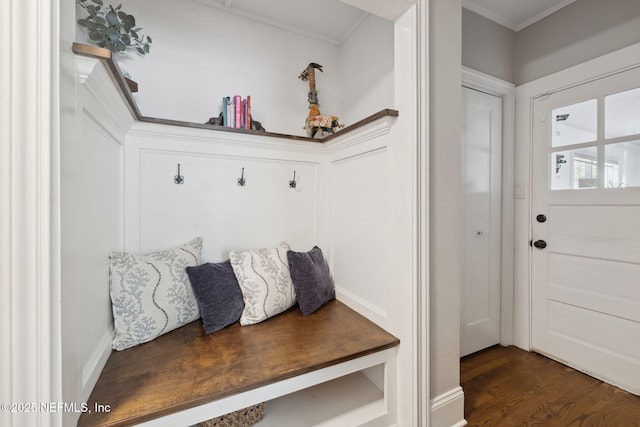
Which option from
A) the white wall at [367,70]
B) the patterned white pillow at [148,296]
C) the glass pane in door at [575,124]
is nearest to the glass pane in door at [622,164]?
the glass pane in door at [575,124]

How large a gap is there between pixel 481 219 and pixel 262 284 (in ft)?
5.56

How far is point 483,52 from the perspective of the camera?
1.93 metres

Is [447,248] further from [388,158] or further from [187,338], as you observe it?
[187,338]

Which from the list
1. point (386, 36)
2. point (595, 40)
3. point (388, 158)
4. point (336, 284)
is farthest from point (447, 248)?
point (595, 40)

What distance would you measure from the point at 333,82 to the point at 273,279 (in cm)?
171

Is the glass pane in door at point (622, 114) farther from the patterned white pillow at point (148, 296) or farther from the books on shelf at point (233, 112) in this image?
the patterned white pillow at point (148, 296)

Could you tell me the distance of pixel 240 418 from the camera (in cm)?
107

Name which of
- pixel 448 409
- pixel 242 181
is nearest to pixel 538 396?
pixel 448 409

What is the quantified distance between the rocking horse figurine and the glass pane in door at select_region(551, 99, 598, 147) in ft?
5.14

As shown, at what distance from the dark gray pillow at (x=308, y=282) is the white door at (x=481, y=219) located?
1078 mm

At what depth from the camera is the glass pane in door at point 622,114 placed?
5.01 feet

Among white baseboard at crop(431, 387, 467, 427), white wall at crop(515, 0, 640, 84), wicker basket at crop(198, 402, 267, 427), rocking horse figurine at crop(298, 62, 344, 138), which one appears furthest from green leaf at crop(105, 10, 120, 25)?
white wall at crop(515, 0, 640, 84)

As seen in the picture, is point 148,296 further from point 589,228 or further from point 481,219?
point 589,228

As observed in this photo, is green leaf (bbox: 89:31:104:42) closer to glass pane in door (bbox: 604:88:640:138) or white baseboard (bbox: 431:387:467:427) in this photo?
white baseboard (bbox: 431:387:467:427)
